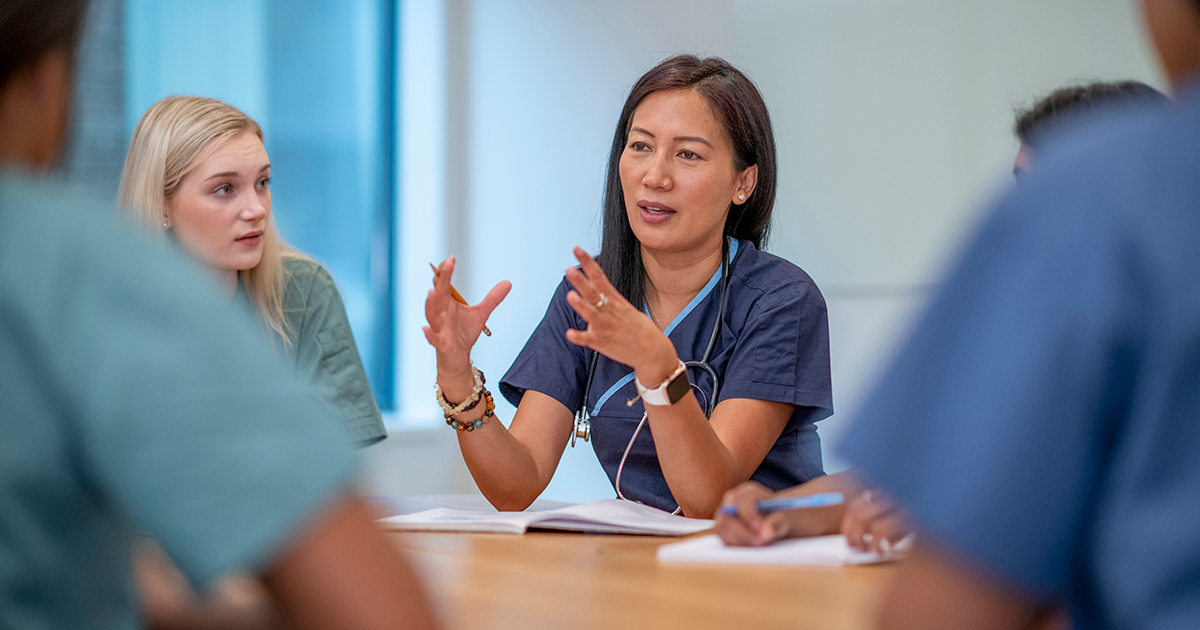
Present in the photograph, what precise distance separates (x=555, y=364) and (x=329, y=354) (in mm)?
596

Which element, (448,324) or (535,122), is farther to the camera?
(535,122)

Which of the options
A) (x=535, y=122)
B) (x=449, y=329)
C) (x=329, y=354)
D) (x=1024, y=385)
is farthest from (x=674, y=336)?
(x=535, y=122)

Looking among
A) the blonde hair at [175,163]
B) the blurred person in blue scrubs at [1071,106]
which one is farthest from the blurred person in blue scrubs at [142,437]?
the blonde hair at [175,163]

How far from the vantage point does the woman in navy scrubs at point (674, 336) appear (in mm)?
1710

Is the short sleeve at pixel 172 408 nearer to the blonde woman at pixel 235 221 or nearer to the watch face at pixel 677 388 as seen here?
the watch face at pixel 677 388

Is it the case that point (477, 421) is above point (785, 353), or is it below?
below

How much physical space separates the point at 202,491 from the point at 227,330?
73 mm

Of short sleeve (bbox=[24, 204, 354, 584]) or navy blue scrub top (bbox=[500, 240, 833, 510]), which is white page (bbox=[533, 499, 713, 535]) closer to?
navy blue scrub top (bbox=[500, 240, 833, 510])

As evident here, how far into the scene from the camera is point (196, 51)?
12.6 feet

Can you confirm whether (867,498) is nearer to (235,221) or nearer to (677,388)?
(677,388)

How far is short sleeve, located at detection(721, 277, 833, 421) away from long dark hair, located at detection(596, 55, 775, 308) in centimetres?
29

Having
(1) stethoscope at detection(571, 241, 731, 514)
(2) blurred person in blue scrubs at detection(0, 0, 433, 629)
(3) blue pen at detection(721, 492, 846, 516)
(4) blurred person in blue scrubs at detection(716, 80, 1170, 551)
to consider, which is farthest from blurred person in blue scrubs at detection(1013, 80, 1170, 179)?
(2) blurred person in blue scrubs at detection(0, 0, 433, 629)

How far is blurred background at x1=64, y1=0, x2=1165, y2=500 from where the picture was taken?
2746 mm

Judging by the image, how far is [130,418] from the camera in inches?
16.4
